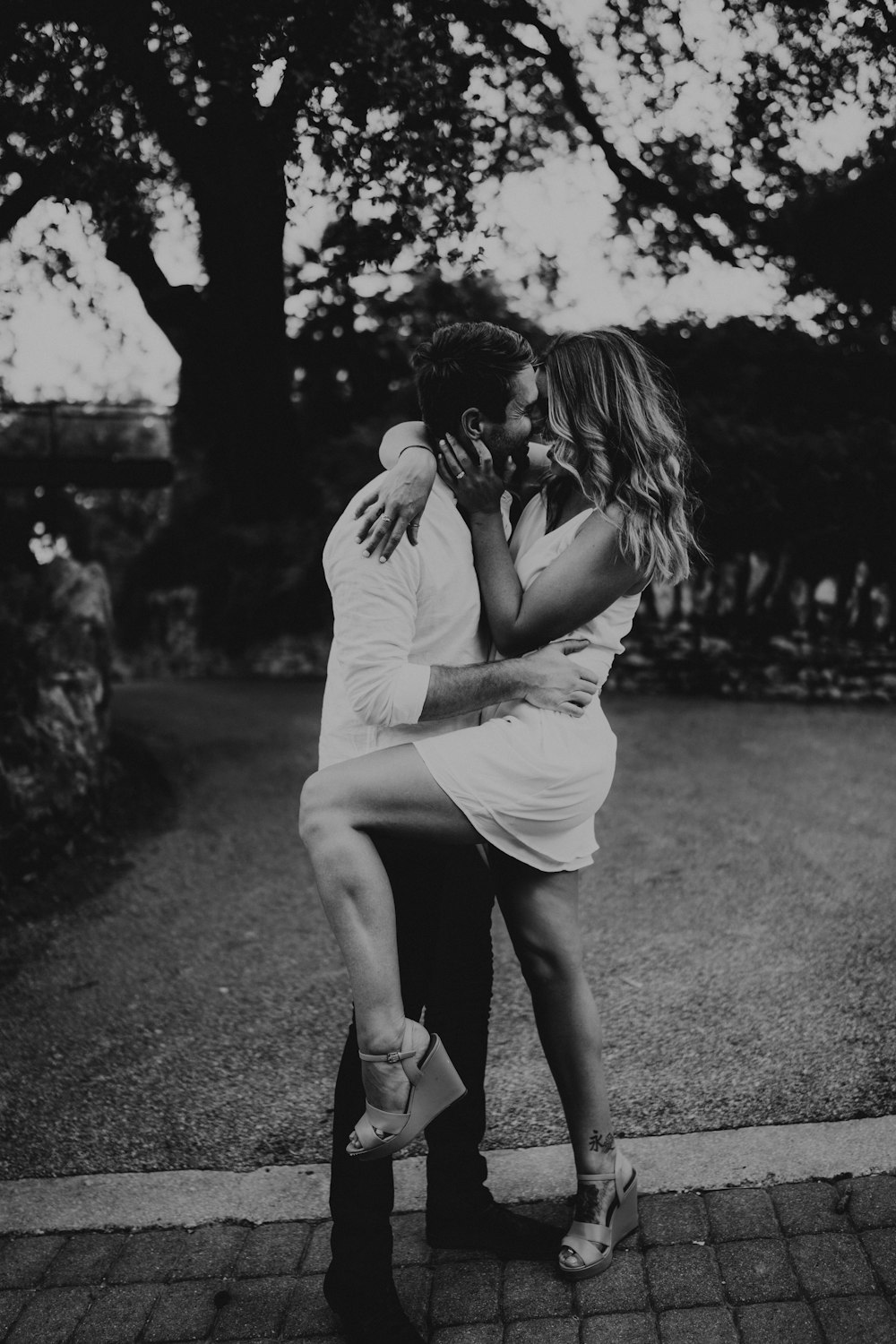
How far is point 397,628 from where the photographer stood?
229 centimetres

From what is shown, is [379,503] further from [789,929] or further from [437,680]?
[789,929]

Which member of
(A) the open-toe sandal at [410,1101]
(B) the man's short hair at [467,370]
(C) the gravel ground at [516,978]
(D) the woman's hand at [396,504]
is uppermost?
(B) the man's short hair at [467,370]

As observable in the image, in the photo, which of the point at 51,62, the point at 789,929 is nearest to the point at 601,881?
the point at 789,929

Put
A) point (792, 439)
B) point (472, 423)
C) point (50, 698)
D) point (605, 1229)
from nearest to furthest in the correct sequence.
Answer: point (472, 423) → point (605, 1229) → point (50, 698) → point (792, 439)

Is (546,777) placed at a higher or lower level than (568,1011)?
higher

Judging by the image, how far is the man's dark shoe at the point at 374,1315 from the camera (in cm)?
233

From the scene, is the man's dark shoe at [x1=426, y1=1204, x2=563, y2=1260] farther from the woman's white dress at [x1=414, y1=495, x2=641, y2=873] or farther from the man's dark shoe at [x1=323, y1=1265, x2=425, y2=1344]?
the woman's white dress at [x1=414, y1=495, x2=641, y2=873]

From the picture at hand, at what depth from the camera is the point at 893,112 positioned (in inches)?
245

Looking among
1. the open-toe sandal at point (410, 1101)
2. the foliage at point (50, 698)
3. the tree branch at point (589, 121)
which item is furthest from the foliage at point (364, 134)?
the open-toe sandal at point (410, 1101)

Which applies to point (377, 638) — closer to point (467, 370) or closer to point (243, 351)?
point (467, 370)

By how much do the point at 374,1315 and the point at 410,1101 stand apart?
1.63 ft

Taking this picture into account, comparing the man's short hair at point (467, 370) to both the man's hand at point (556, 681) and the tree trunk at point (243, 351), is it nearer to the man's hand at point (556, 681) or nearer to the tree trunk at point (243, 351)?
the man's hand at point (556, 681)

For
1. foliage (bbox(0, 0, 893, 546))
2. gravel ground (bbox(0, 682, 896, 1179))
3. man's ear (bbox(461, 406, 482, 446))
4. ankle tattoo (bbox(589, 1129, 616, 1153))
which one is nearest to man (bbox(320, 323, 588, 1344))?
man's ear (bbox(461, 406, 482, 446))

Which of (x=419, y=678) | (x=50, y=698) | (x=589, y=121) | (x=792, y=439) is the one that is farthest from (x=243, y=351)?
(x=419, y=678)
